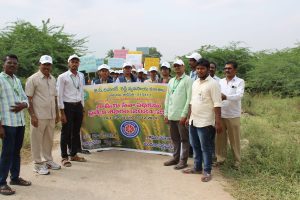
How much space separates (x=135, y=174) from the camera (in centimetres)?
618

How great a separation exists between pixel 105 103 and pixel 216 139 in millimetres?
2464

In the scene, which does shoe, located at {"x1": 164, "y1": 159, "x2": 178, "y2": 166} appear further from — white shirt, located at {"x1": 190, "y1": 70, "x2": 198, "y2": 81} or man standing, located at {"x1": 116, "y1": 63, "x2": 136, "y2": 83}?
man standing, located at {"x1": 116, "y1": 63, "x2": 136, "y2": 83}

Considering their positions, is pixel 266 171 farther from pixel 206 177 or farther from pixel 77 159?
pixel 77 159

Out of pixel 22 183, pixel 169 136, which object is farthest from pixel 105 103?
pixel 22 183

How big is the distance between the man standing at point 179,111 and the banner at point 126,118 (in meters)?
0.57

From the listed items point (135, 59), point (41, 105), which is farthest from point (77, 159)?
point (135, 59)

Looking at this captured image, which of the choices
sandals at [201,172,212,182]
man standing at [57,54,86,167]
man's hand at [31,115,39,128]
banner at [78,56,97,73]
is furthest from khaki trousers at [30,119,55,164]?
banner at [78,56,97,73]

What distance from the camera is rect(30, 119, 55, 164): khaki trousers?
6.00m

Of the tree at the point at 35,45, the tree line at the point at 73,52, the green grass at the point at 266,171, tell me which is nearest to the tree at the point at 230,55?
the tree line at the point at 73,52

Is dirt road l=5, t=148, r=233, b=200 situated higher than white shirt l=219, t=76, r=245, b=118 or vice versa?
white shirt l=219, t=76, r=245, b=118

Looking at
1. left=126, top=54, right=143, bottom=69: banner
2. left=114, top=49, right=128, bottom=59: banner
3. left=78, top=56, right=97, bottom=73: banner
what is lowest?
left=78, top=56, right=97, bottom=73: banner

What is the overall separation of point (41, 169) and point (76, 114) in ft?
4.22

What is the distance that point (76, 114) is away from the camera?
688 centimetres

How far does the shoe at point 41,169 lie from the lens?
6030mm
